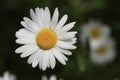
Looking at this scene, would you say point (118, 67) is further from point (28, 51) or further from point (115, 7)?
point (28, 51)

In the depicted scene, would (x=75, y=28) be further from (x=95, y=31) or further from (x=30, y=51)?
(x=30, y=51)

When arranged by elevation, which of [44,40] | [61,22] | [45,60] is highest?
[61,22]

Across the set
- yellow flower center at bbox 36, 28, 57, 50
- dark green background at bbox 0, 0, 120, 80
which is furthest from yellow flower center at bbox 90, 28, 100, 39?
yellow flower center at bbox 36, 28, 57, 50

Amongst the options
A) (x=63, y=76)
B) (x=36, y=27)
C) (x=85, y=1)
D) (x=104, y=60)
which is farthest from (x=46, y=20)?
(x=104, y=60)

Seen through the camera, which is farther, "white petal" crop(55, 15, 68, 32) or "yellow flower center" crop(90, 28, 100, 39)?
"yellow flower center" crop(90, 28, 100, 39)

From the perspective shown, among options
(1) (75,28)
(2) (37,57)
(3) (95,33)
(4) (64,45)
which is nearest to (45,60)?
(2) (37,57)

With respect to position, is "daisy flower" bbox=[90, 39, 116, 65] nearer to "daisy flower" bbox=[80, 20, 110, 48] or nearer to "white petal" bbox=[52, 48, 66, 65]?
"daisy flower" bbox=[80, 20, 110, 48]

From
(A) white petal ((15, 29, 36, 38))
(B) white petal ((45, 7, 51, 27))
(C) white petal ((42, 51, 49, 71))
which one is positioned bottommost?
(C) white petal ((42, 51, 49, 71))
